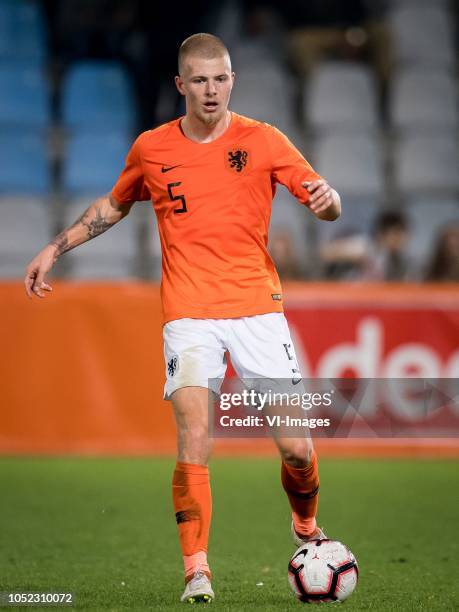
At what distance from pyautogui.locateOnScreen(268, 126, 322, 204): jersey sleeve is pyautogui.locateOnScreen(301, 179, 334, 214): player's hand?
3.0 inches

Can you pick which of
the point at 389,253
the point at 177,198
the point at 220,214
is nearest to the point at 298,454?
the point at 220,214

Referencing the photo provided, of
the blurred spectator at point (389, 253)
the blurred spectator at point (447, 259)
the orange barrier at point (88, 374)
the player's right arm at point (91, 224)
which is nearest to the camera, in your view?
the player's right arm at point (91, 224)

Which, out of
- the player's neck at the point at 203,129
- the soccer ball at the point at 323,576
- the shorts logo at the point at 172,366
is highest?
the player's neck at the point at 203,129

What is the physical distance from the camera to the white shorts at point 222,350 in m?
4.95

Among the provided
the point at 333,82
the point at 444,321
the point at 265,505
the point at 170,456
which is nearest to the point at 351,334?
the point at 444,321

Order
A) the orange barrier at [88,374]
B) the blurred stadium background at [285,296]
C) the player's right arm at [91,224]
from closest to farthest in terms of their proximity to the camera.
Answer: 1. the player's right arm at [91,224]
2. the blurred stadium background at [285,296]
3. the orange barrier at [88,374]

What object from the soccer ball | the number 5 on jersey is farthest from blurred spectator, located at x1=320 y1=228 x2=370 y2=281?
the soccer ball

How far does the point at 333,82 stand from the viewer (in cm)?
1380

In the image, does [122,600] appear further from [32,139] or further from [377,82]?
[377,82]

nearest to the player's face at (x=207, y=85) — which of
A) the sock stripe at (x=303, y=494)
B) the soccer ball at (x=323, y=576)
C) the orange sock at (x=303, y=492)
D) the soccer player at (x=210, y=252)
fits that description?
the soccer player at (x=210, y=252)

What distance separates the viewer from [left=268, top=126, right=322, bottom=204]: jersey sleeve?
16.4 feet

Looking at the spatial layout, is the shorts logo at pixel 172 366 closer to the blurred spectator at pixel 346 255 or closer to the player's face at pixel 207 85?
the player's face at pixel 207 85

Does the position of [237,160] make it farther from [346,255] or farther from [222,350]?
[346,255]

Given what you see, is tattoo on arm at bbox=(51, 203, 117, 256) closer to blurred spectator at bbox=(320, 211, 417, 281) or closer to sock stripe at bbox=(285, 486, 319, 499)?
sock stripe at bbox=(285, 486, 319, 499)
